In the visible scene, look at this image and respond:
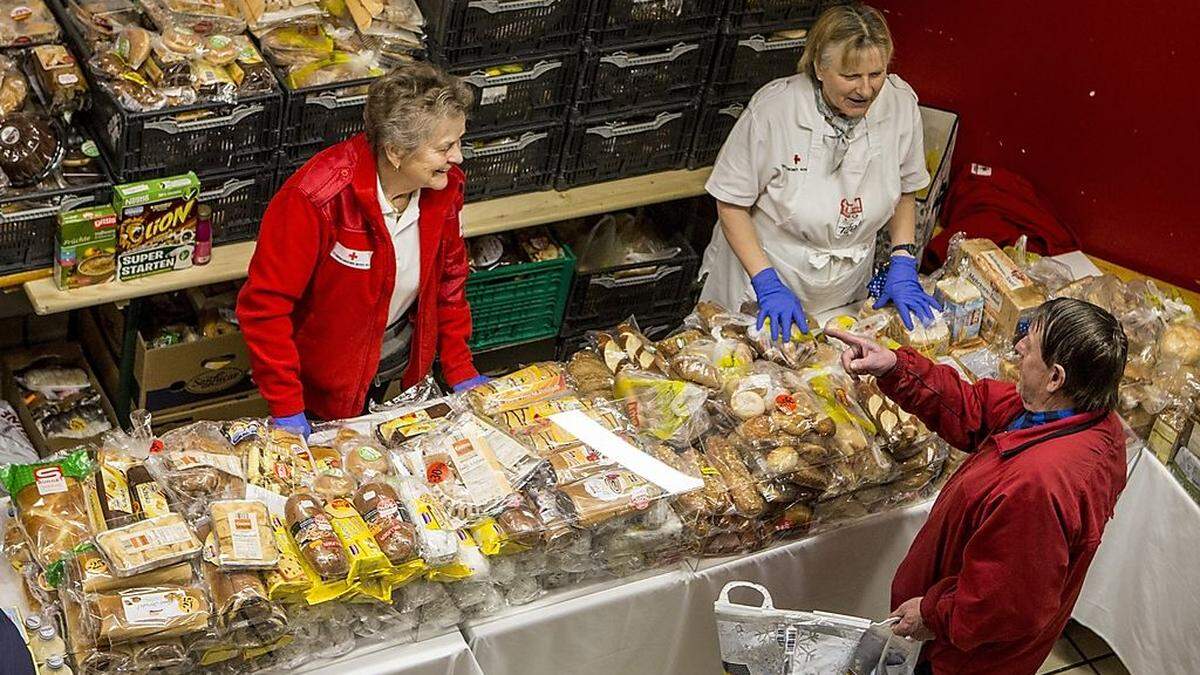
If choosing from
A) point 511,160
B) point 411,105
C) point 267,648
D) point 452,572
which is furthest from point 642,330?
point 267,648

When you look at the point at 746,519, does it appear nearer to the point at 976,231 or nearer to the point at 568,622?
the point at 568,622

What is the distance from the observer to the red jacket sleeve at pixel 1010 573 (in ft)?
10.4

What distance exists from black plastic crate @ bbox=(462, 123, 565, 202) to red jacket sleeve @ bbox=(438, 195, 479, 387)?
850mm

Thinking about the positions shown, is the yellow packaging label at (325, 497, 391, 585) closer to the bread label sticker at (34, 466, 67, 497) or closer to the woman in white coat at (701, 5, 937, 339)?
the bread label sticker at (34, 466, 67, 497)

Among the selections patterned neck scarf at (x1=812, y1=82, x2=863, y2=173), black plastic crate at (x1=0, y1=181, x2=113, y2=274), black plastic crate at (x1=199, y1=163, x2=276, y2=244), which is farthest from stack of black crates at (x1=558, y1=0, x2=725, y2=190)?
black plastic crate at (x1=0, y1=181, x2=113, y2=274)

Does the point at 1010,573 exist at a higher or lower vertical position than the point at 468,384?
higher

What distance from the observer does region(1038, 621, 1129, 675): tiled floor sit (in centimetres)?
486

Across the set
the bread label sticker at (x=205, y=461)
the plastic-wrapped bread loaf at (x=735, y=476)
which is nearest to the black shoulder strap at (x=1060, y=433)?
the plastic-wrapped bread loaf at (x=735, y=476)

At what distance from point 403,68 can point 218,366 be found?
1.64 m

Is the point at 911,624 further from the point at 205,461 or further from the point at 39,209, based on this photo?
the point at 39,209

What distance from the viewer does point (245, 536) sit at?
308cm

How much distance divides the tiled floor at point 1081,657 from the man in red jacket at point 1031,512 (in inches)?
55.8

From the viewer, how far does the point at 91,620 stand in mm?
2895

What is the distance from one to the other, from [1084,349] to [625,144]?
2.39 metres
